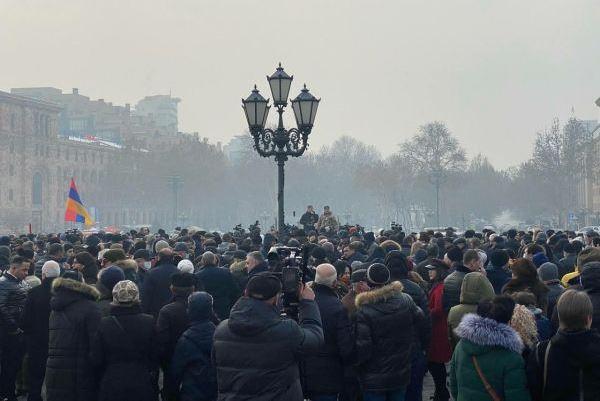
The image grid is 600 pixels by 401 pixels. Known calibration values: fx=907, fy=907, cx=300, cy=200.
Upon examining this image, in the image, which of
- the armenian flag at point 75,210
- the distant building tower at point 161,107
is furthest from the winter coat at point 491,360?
the distant building tower at point 161,107

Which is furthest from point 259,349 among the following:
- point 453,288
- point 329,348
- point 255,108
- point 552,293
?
point 255,108

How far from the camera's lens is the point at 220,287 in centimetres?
1155

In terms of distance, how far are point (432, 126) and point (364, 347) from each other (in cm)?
8762

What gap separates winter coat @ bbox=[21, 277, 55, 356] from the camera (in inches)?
396

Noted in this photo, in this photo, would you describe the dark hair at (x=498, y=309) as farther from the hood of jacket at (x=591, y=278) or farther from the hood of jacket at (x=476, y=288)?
the hood of jacket at (x=476, y=288)

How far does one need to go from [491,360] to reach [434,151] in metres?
88.1

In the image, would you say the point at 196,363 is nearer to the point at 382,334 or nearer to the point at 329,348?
the point at 329,348

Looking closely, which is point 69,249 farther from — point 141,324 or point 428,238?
point 141,324

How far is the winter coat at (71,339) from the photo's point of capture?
8.39 meters

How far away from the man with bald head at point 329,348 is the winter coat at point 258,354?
1257 millimetres

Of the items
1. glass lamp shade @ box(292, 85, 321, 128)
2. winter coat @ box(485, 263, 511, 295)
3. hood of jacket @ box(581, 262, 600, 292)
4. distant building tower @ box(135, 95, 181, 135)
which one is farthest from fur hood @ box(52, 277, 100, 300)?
distant building tower @ box(135, 95, 181, 135)

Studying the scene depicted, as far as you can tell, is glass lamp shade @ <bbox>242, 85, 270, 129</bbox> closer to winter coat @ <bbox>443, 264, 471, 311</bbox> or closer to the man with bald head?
winter coat @ <bbox>443, 264, 471, 311</bbox>

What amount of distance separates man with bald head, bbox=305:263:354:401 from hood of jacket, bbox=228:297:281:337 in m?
1.37

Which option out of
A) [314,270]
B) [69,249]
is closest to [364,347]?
[314,270]
